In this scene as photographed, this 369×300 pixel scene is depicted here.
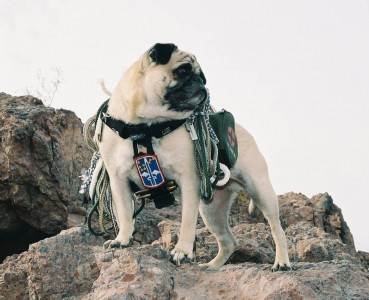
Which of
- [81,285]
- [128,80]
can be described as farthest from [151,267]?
[128,80]

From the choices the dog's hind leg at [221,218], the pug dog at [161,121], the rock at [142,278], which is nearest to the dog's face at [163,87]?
the pug dog at [161,121]

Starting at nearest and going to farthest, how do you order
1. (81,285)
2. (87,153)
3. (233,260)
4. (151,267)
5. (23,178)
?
(151,267) → (81,285) → (233,260) → (23,178) → (87,153)

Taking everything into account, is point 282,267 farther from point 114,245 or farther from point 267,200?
point 114,245

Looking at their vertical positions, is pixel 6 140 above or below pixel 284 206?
above

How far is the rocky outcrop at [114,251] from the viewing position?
167 inches

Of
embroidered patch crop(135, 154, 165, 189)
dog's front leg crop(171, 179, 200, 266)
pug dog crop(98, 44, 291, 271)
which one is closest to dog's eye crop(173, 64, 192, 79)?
pug dog crop(98, 44, 291, 271)

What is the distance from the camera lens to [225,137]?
5.41m

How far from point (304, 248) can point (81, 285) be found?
3219 mm

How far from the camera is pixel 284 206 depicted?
1119 cm

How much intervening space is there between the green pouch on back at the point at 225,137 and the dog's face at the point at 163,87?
575 mm

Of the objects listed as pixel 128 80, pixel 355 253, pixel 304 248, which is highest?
pixel 128 80

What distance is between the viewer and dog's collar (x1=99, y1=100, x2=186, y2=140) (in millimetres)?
4805

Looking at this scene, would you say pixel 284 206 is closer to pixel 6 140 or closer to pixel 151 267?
pixel 6 140

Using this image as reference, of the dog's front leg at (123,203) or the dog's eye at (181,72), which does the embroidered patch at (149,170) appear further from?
the dog's eye at (181,72)
